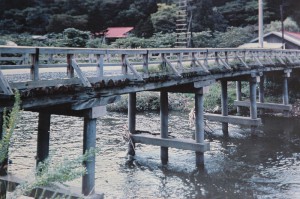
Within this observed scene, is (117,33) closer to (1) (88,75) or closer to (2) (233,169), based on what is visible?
(2) (233,169)

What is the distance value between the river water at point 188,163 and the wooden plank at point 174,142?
2.95 ft

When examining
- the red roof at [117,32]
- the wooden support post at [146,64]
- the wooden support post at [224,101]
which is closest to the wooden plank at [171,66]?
the wooden support post at [146,64]

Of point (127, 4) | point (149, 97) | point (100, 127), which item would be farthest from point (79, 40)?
point (127, 4)

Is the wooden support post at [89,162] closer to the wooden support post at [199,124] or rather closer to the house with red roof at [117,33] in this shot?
the wooden support post at [199,124]

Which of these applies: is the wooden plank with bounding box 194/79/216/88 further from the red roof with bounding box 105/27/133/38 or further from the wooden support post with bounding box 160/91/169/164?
the red roof with bounding box 105/27/133/38

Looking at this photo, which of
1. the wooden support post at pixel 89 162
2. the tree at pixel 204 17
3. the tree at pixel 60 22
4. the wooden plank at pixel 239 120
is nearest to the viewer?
the wooden support post at pixel 89 162

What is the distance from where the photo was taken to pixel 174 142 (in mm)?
13758

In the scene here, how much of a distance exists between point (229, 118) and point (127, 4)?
107 ft

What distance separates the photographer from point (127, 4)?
4812 centimetres

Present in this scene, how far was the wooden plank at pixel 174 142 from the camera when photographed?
13.4m

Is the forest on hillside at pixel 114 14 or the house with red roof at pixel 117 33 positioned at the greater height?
the forest on hillside at pixel 114 14

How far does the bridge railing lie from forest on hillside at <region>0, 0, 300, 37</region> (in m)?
21.6

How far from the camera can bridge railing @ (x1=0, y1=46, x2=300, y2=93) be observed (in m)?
6.70

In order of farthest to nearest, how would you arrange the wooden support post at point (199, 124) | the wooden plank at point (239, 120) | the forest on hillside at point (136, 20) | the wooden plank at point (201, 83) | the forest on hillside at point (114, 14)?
the forest on hillside at point (114, 14) < the forest on hillside at point (136, 20) < the wooden plank at point (239, 120) < the wooden support post at point (199, 124) < the wooden plank at point (201, 83)
